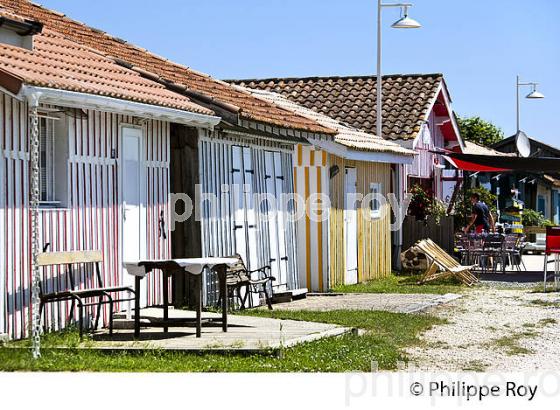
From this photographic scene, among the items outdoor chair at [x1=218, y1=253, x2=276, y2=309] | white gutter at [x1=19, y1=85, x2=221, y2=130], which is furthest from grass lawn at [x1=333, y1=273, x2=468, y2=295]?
white gutter at [x1=19, y1=85, x2=221, y2=130]

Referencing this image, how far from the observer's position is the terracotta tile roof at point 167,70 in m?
16.5

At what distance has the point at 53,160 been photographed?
13.2 meters

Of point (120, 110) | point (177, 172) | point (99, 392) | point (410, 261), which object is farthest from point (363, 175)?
point (99, 392)

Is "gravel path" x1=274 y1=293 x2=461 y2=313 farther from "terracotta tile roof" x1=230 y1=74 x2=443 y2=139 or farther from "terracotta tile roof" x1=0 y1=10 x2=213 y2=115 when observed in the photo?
"terracotta tile roof" x1=230 y1=74 x2=443 y2=139

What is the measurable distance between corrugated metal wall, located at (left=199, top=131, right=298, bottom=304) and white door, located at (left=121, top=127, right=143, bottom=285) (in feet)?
4.29

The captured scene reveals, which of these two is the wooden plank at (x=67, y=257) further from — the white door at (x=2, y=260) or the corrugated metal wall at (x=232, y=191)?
the corrugated metal wall at (x=232, y=191)

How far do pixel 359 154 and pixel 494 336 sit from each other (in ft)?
28.3

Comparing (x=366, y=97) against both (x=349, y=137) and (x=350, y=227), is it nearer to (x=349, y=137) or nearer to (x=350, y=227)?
(x=349, y=137)

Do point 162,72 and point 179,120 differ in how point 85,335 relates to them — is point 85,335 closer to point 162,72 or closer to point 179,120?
point 179,120

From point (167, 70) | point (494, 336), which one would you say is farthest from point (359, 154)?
point (494, 336)

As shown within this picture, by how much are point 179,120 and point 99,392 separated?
21.1 ft

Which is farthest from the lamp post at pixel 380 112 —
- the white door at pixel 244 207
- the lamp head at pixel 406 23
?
the white door at pixel 244 207

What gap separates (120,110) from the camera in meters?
13.4

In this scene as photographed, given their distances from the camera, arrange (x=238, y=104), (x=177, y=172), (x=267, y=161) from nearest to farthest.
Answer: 1. (x=177, y=172)
2. (x=238, y=104)
3. (x=267, y=161)
